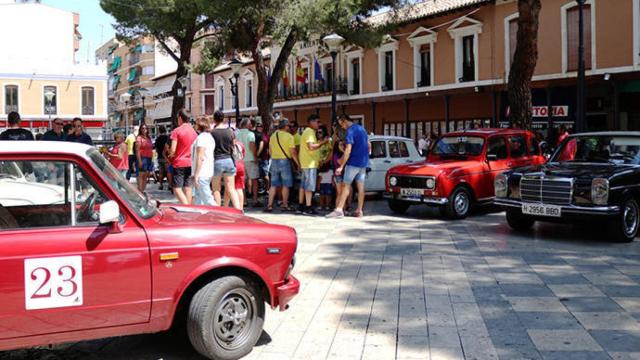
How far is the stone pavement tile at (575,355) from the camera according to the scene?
4395 mm

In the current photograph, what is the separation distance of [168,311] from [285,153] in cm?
806

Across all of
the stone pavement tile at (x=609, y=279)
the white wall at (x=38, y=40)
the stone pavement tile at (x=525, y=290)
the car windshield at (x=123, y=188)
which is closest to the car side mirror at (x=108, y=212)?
the car windshield at (x=123, y=188)

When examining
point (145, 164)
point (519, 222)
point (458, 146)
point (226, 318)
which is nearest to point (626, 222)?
point (519, 222)

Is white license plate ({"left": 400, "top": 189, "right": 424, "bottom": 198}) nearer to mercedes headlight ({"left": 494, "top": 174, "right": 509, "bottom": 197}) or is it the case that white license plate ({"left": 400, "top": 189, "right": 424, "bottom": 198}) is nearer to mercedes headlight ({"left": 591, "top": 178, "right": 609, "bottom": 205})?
mercedes headlight ({"left": 494, "top": 174, "right": 509, "bottom": 197})

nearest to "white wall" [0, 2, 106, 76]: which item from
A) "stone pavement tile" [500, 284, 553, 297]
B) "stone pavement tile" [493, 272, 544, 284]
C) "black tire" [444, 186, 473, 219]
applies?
"black tire" [444, 186, 473, 219]

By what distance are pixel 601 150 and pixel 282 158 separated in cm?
571

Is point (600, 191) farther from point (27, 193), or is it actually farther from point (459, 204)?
point (27, 193)

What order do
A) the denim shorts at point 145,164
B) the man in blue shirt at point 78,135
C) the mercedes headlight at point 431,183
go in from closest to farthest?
1. the mercedes headlight at point 431,183
2. the man in blue shirt at point 78,135
3. the denim shorts at point 145,164

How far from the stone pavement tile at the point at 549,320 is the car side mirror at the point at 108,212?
339cm

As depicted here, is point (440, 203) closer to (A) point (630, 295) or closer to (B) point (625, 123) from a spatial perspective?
(A) point (630, 295)

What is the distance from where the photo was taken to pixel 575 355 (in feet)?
14.6

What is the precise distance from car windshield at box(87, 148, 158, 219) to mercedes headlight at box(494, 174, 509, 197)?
6.67m

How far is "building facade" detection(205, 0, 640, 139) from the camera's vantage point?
78.6 ft

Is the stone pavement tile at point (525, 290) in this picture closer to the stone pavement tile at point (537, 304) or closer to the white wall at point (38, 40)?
the stone pavement tile at point (537, 304)
